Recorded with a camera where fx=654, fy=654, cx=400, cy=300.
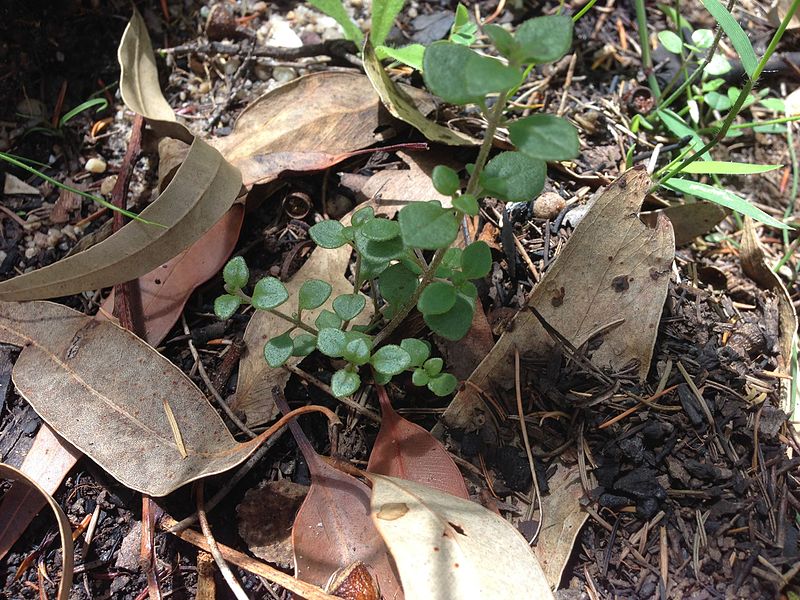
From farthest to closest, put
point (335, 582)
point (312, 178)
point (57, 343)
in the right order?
point (312, 178) < point (57, 343) < point (335, 582)

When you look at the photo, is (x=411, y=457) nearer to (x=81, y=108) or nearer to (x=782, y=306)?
(x=782, y=306)

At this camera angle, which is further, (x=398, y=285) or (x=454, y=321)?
(x=398, y=285)

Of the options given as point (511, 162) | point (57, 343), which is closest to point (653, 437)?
point (511, 162)

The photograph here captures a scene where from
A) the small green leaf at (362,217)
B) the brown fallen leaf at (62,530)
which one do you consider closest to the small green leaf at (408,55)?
the small green leaf at (362,217)

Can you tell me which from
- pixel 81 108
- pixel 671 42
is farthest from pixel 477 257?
pixel 81 108

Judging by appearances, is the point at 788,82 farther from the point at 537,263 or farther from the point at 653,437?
the point at 653,437

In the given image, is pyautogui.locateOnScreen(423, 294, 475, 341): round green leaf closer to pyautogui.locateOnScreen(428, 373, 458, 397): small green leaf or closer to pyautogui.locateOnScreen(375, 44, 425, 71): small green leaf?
pyautogui.locateOnScreen(428, 373, 458, 397): small green leaf

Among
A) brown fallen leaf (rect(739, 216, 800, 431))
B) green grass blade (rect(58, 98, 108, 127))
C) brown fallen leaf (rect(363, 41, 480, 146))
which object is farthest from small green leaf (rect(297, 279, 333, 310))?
brown fallen leaf (rect(739, 216, 800, 431))
